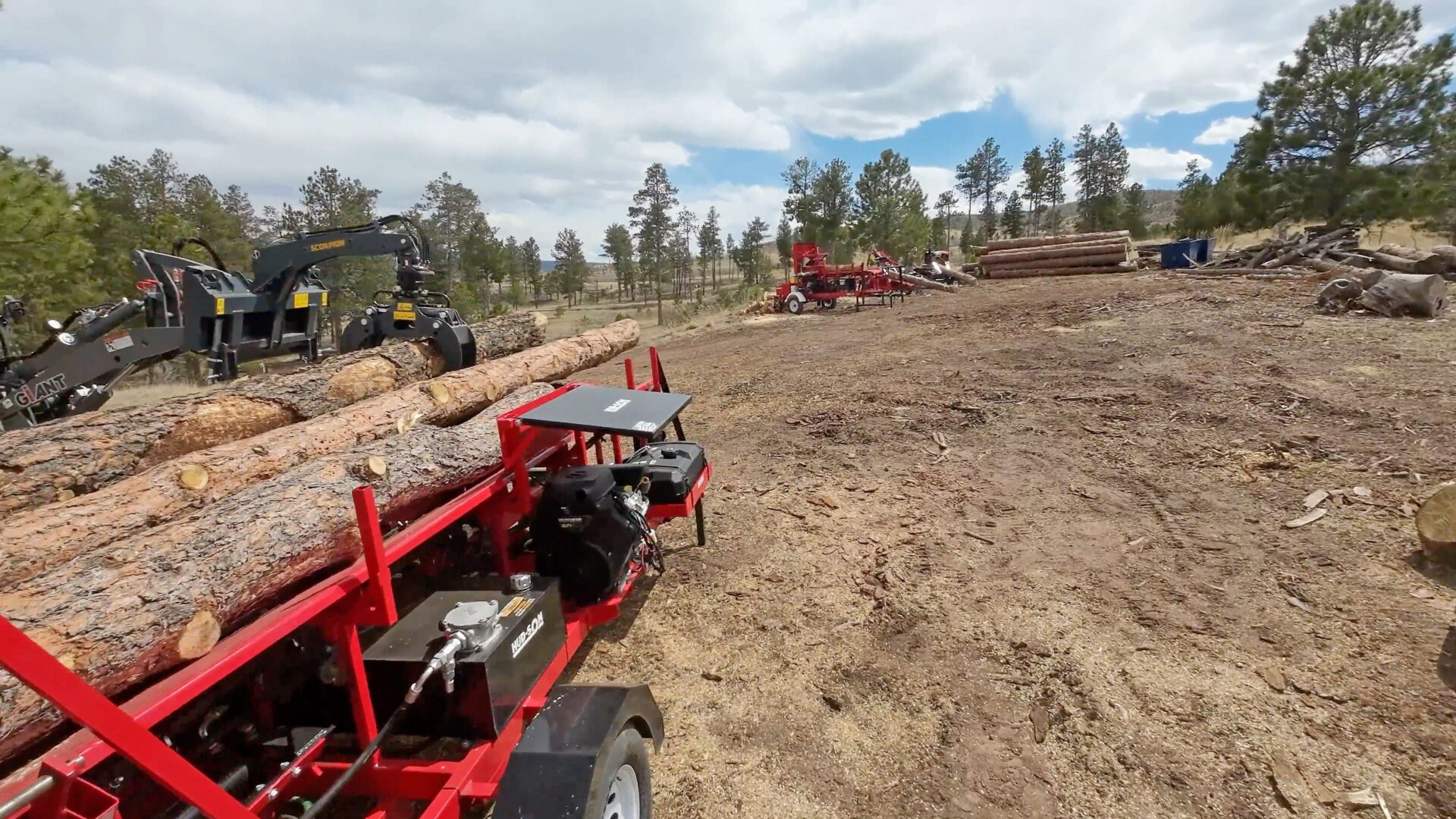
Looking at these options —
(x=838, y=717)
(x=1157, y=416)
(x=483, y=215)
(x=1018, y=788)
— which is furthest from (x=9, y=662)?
(x=483, y=215)

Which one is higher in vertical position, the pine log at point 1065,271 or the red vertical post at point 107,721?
the pine log at point 1065,271

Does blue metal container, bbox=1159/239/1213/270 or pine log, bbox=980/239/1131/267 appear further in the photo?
pine log, bbox=980/239/1131/267

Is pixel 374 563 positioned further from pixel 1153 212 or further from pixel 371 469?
pixel 1153 212

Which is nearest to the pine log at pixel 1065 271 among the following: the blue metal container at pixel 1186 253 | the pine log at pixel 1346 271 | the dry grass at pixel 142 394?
the blue metal container at pixel 1186 253

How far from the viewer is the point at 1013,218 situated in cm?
5359

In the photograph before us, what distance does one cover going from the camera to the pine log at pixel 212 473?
262 centimetres

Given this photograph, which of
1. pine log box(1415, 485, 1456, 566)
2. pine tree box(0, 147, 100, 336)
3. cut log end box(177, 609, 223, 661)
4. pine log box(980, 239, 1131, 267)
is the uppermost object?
pine tree box(0, 147, 100, 336)

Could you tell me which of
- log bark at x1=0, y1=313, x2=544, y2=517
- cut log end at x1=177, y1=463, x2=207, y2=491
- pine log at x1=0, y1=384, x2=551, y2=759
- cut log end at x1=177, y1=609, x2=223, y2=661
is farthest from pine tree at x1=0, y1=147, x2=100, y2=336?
cut log end at x1=177, y1=609, x2=223, y2=661

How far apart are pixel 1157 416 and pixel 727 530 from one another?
17.0 feet

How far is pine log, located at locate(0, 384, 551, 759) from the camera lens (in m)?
1.90

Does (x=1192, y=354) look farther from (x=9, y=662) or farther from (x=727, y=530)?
(x=9, y=662)

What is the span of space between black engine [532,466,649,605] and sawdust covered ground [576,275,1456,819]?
69 cm

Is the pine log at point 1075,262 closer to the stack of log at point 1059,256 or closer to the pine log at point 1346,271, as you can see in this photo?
the stack of log at point 1059,256

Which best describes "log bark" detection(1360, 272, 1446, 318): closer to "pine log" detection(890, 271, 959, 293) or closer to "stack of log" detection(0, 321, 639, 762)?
"pine log" detection(890, 271, 959, 293)
